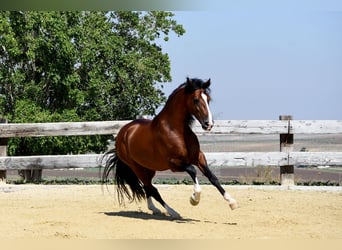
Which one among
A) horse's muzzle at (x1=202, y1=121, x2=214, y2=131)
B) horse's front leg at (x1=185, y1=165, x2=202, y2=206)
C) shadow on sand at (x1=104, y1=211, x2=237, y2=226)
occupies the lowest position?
shadow on sand at (x1=104, y1=211, x2=237, y2=226)

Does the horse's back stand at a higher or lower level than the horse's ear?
lower

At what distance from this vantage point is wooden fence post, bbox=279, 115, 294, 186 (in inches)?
416

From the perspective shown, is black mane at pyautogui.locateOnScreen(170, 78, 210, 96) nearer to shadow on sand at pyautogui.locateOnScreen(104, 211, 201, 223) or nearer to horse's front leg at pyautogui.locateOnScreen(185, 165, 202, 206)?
horse's front leg at pyautogui.locateOnScreen(185, 165, 202, 206)

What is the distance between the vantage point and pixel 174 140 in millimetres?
6855

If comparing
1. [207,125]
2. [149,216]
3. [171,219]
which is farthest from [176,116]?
A: [149,216]

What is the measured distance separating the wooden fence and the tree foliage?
2970 mm

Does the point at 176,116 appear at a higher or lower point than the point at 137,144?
higher

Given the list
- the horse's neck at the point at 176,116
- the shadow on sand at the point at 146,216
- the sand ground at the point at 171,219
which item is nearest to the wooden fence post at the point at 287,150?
the sand ground at the point at 171,219

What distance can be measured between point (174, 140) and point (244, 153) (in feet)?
13.1

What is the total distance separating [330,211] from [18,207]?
13.7 feet

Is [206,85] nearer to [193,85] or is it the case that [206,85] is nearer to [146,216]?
[193,85]

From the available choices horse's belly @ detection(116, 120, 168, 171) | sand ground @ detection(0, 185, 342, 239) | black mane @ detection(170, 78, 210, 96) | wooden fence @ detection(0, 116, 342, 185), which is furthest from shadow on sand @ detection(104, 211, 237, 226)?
wooden fence @ detection(0, 116, 342, 185)

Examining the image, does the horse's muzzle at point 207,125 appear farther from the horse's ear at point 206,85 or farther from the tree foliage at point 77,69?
the tree foliage at point 77,69

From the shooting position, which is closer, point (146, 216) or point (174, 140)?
point (174, 140)
